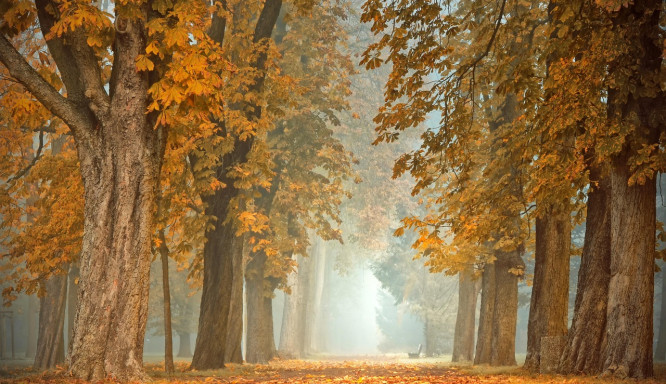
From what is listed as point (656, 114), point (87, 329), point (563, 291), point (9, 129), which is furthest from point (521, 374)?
point (9, 129)

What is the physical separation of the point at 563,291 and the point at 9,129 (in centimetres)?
1361

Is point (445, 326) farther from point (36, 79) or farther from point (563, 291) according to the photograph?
point (36, 79)

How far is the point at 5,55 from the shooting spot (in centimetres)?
955

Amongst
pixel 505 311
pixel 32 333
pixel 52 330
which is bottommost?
pixel 32 333

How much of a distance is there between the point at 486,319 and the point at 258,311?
8.35 meters

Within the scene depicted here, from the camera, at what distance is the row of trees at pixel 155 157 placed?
970 cm

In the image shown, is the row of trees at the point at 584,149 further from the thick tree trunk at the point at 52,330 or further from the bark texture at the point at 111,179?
the thick tree trunk at the point at 52,330

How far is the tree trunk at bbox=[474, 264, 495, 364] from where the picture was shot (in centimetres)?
2098

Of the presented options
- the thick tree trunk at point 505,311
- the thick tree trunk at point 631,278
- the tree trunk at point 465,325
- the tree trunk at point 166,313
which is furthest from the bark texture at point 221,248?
the tree trunk at point 465,325

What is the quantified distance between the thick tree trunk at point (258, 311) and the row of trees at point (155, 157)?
60mm

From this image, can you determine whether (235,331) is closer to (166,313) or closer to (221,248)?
(221,248)

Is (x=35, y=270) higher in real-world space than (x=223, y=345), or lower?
higher

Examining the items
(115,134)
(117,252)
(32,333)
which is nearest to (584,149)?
(115,134)

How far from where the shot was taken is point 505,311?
18547 mm
